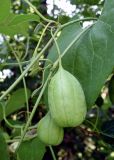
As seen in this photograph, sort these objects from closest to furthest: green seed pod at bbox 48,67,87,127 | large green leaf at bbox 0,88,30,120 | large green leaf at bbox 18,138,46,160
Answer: green seed pod at bbox 48,67,87,127, large green leaf at bbox 18,138,46,160, large green leaf at bbox 0,88,30,120

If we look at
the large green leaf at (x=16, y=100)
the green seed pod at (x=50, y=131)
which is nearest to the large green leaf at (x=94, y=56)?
the green seed pod at (x=50, y=131)

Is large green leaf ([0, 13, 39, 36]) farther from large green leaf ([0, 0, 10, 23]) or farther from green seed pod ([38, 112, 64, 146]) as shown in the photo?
green seed pod ([38, 112, 64, 146])

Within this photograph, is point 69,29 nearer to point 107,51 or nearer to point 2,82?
point 107,51

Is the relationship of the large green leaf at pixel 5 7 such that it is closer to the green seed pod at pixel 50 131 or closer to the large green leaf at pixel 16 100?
the green seed pod at pixel 50 131

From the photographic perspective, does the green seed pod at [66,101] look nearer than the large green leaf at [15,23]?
Yes

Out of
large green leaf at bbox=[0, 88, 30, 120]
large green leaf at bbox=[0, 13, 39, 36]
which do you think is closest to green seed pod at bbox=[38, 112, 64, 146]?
large green leaf at bbox=[0, 13, 39, 36]
